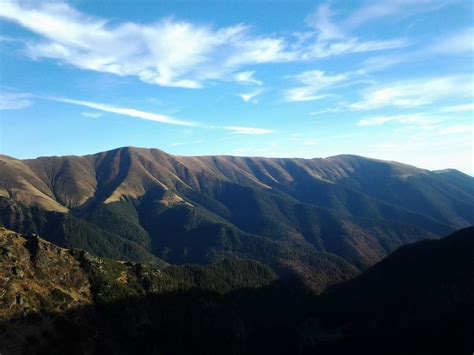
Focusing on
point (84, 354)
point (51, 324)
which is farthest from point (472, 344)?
point (51, 324)

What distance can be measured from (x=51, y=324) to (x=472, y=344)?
18003 cm

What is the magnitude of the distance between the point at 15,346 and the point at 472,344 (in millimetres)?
185808

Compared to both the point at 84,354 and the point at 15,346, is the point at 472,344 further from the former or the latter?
the point at 15,346

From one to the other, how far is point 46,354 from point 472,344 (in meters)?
176

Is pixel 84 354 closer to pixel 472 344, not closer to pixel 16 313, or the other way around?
pixel 16 313

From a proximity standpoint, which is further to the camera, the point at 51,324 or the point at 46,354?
the point at 51,324

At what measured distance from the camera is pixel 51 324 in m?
198

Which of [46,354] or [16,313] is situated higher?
[16,313]

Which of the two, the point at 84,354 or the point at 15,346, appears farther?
the point at 84,354

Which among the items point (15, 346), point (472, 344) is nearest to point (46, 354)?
point (15, 346)

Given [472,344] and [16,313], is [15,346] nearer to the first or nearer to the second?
[16,313]

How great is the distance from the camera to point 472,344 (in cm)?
19675

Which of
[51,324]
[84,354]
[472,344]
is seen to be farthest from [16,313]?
[472,344]

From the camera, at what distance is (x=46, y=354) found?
18125cm
